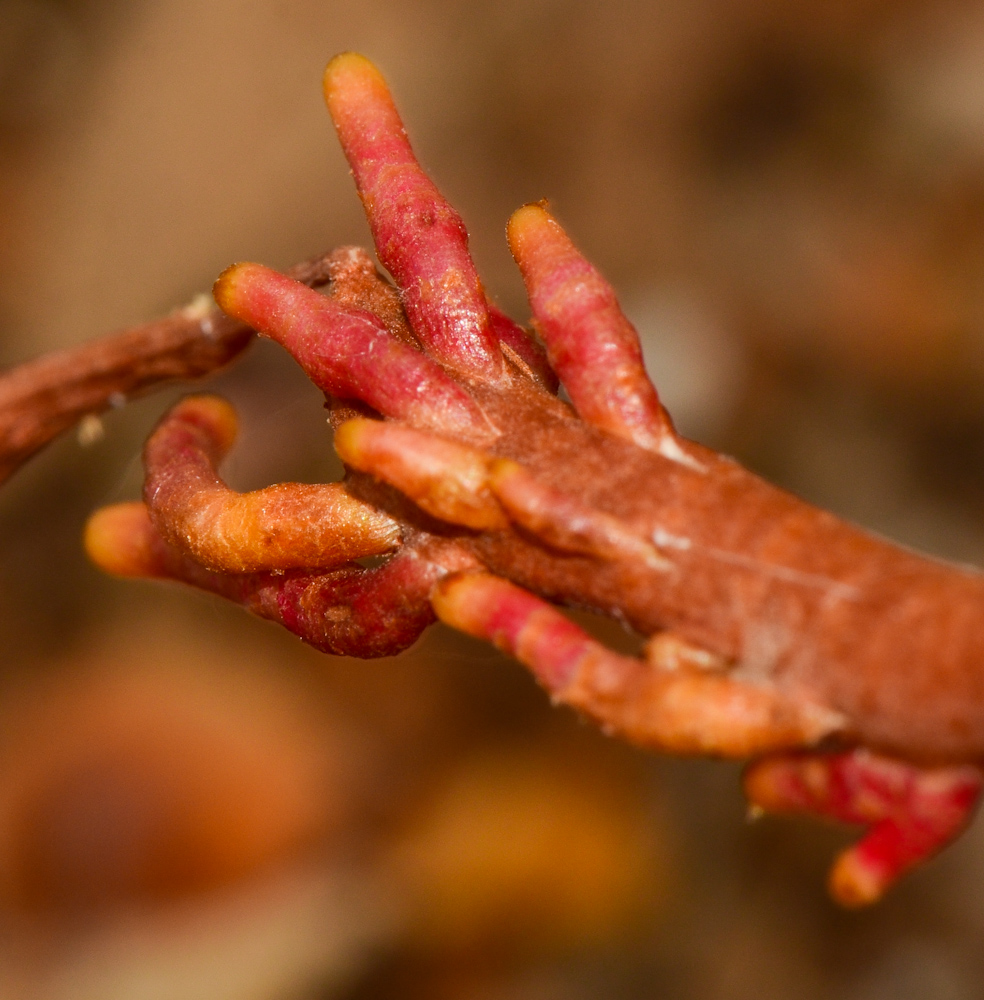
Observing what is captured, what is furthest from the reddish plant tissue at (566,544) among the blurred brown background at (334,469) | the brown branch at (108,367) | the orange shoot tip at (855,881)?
the blurred brown background at (334,469)

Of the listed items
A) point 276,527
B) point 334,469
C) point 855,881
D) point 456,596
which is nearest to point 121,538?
point 276,527

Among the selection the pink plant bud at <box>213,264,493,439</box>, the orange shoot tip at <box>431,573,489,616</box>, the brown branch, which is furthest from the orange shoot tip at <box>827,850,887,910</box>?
the brown branch

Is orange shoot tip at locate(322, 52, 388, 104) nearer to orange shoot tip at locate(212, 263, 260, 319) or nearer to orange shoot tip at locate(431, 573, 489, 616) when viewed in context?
orange shoot tip at locate(212, 263, 260, 319)

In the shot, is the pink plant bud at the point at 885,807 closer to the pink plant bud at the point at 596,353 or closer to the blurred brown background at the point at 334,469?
the pink plant bud at the point at 596,353

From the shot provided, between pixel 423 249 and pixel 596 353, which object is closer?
pixel 596 353

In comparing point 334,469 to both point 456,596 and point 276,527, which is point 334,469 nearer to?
point 276,527

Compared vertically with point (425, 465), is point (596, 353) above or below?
above
